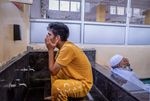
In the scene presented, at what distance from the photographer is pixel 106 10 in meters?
4.74

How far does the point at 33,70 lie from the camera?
2.70 meters

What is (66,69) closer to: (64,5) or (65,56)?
(65,56)

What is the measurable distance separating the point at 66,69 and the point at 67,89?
0.58ft

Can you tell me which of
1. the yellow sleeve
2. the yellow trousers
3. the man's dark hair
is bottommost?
the yellow trousers

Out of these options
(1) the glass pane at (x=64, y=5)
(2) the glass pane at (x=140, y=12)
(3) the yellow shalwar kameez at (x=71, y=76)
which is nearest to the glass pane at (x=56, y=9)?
(1) the glass pane at (x=64, y=5)

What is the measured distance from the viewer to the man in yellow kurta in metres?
1.53

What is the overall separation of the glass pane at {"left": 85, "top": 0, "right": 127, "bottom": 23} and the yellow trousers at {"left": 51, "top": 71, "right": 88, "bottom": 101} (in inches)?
122

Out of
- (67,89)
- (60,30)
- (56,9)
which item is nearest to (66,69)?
(67,89)

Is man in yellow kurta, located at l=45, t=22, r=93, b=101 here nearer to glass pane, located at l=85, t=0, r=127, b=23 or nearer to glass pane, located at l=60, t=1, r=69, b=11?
glass pane, located at l=60, t=1, r=69, b=11

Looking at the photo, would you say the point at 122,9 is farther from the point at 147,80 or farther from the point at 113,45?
the point at 147,80

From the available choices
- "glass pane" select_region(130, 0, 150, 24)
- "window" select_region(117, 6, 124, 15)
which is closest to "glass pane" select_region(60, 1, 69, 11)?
"window" select_region(117, 6, 124, 15)

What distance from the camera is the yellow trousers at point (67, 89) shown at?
152cm

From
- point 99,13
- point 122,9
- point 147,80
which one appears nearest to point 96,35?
point 99,13

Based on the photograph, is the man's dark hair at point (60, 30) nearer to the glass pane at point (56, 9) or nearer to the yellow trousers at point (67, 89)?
the yellow trousers at point (67, 89)
